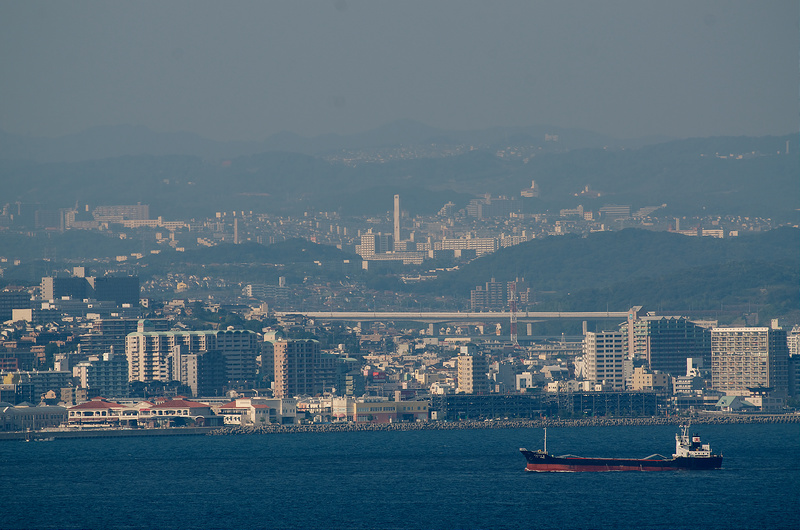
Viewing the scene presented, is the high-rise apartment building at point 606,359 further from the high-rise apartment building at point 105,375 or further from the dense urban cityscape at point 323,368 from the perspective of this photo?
the high-rise apartment building at point 105,375

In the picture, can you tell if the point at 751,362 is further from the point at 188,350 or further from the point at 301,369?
the point at 188,350

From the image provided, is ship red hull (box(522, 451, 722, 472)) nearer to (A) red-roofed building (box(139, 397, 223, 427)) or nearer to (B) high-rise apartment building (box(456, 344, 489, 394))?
(A) red-roofed building (box(139, 397, 223, 427))

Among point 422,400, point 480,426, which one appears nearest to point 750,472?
point 480,426

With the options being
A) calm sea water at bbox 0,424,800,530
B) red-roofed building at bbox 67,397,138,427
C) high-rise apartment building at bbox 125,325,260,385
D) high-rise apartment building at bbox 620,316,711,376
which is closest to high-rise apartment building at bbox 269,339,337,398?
high-rise apartment building at bbox 125,325,260,385

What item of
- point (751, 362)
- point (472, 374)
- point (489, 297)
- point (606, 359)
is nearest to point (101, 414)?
point (472, 374)

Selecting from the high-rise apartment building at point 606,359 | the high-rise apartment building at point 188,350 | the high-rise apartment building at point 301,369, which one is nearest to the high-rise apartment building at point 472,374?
the high-rise apartment building at point 606,359

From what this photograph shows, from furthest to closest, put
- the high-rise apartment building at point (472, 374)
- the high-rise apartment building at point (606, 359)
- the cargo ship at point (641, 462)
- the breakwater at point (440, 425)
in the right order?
the high-rise apartment building at point (606, 359)
the high-rise apartment building at point (472, 374)
the breakwater at point (440, 425)
the cargo ship at point (641, 462)
